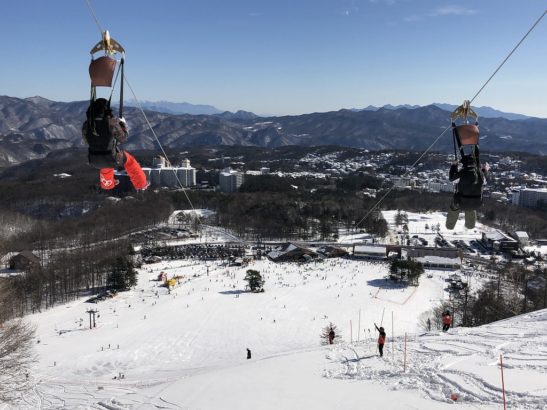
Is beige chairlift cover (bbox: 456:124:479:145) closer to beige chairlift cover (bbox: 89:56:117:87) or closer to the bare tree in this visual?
beige chairlift cover (bbox: 89:56:117:87)

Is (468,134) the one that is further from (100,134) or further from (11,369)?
(11,369)

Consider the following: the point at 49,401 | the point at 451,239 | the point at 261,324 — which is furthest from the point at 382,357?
the point at 451,239

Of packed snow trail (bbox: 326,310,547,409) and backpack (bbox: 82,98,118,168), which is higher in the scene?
backpack (bbox: 82,98,118,168)

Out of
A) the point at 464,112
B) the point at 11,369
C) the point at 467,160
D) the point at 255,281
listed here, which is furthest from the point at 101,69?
the point at 255,281

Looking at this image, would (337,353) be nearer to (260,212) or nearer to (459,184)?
(459,184)

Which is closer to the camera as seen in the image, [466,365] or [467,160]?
[467,160]

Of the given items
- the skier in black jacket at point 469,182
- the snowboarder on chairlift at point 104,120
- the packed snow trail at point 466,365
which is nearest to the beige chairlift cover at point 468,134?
the skier in black jacket at point 469,182

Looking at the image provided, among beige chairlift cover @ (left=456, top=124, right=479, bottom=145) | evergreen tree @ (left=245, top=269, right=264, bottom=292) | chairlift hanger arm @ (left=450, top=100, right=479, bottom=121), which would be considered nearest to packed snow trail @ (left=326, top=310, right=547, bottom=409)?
beige chairlift cover @ (left=456, top=124, right=479, bottom=145)
